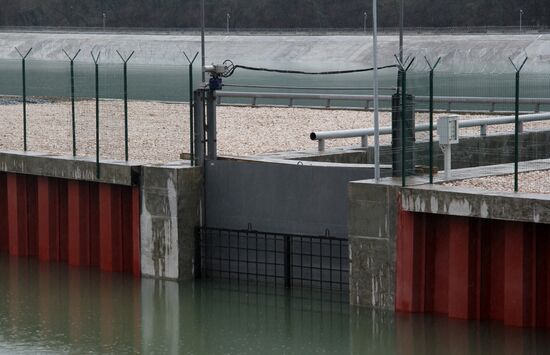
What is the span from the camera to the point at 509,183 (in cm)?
1802

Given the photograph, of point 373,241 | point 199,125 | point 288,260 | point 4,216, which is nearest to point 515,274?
point 373,241

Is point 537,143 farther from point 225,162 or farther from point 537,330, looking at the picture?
point 537,330

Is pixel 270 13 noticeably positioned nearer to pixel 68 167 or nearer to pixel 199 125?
pixel 68 167

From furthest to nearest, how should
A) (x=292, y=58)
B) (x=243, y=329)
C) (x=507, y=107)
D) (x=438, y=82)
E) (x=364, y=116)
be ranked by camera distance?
(x=292, y=58) → (x=507, y=107) → (x=364, y=116) → (x=438, y=82) → (x=243, y=329)

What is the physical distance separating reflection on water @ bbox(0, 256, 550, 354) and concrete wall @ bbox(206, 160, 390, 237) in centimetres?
98

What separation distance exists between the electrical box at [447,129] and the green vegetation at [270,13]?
443 ft

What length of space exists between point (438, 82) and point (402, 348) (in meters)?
8.65

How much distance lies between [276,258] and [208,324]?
1775mm

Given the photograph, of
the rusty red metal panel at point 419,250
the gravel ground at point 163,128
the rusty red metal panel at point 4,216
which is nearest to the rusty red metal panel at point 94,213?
the gravel ground at point 163,128

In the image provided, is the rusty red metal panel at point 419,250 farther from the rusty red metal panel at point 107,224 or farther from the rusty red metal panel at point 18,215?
the rusty red metal panel at point 18,215

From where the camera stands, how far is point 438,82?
24875 mm

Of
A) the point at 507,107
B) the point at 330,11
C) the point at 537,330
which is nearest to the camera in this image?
the point at 537,330

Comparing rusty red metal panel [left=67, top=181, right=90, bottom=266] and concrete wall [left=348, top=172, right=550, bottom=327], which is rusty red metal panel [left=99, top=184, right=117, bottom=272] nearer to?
rusty red metal panel [left=67, top=181, right=90, bottom=266]

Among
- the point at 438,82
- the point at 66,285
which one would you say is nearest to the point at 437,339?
the point at 66,285
